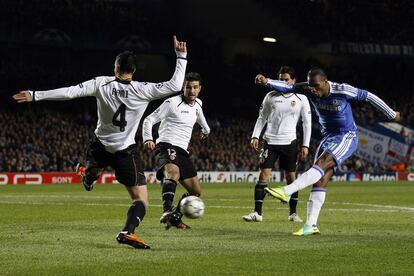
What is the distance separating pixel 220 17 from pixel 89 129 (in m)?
13.6

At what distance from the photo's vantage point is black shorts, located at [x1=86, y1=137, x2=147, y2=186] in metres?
10.5

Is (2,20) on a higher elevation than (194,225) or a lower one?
higher

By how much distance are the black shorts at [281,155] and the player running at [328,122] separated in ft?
10.1

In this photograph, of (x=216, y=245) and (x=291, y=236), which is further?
(x=291, y=236)

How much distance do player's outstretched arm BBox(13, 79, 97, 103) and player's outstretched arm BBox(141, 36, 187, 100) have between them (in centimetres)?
64

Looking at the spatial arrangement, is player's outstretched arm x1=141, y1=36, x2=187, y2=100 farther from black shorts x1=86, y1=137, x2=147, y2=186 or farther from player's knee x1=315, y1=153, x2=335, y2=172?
player's knee x1=315, y1=153, x2=335, y2=172

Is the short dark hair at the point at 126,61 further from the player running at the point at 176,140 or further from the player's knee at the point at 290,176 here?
the player's knee at the point at 290,176

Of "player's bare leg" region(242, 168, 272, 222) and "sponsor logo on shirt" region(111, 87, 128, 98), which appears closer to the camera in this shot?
"sponsor logo on shirt" region(111, 87, 128, 98)

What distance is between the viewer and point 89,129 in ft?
151

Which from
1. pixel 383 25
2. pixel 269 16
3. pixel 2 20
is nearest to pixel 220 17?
pixel 269 16

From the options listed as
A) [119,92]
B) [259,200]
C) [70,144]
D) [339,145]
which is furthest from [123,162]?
[70,144]

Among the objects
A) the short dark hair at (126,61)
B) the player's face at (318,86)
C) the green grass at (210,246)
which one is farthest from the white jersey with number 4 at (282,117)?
the short dark hair at (126,61)

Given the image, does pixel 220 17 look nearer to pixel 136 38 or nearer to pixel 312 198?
pixel 136 38

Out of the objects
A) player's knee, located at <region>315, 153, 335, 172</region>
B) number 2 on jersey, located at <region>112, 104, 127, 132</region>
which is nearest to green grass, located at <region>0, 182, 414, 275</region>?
player's knee, located at <region>315, 153, 335, 172</region>
